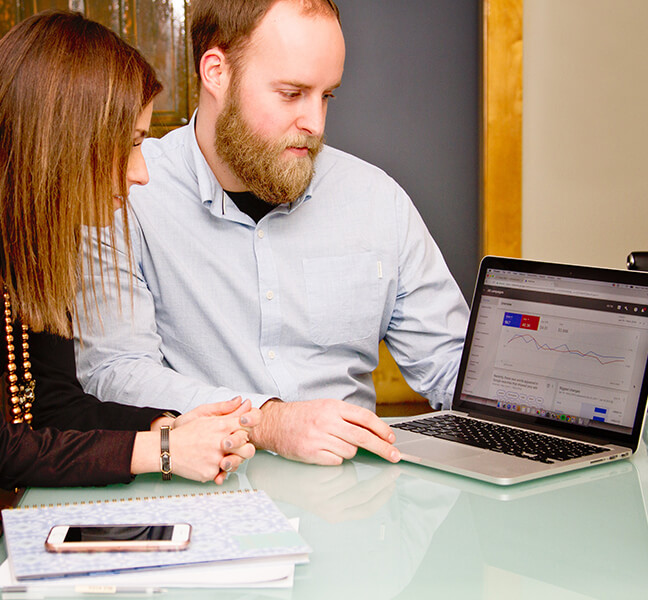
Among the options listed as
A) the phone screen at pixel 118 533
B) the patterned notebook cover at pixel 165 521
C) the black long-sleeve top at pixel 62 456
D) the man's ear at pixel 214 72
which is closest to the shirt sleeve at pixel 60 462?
the black long-sleeve top at pixel 62 456

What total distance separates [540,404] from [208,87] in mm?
874

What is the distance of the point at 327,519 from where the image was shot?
35.2 inches

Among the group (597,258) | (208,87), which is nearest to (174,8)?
(208,87)

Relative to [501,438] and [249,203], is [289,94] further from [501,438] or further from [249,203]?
[501,438]

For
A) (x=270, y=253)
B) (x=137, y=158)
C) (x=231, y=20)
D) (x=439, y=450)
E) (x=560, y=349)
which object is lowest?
(x=439, y=450)

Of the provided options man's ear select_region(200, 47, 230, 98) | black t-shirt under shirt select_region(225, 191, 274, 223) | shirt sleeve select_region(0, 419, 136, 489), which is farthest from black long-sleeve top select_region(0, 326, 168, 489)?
man's ear select_region(200, 47, 230, 98)

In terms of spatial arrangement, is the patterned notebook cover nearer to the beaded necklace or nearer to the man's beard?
the beaded necklace

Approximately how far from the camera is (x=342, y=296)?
1585 mm

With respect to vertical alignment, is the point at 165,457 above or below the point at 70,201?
below

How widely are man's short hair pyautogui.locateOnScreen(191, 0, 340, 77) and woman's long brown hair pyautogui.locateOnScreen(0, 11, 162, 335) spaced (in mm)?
445

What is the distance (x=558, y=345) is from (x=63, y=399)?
0.73 metres

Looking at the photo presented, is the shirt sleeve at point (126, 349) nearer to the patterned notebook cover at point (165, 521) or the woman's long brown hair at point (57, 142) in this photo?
A: the woman's long brown hair at point (57, 142)

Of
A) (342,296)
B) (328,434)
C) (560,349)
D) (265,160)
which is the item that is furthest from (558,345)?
(265,160)

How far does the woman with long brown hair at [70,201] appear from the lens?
1.01m
